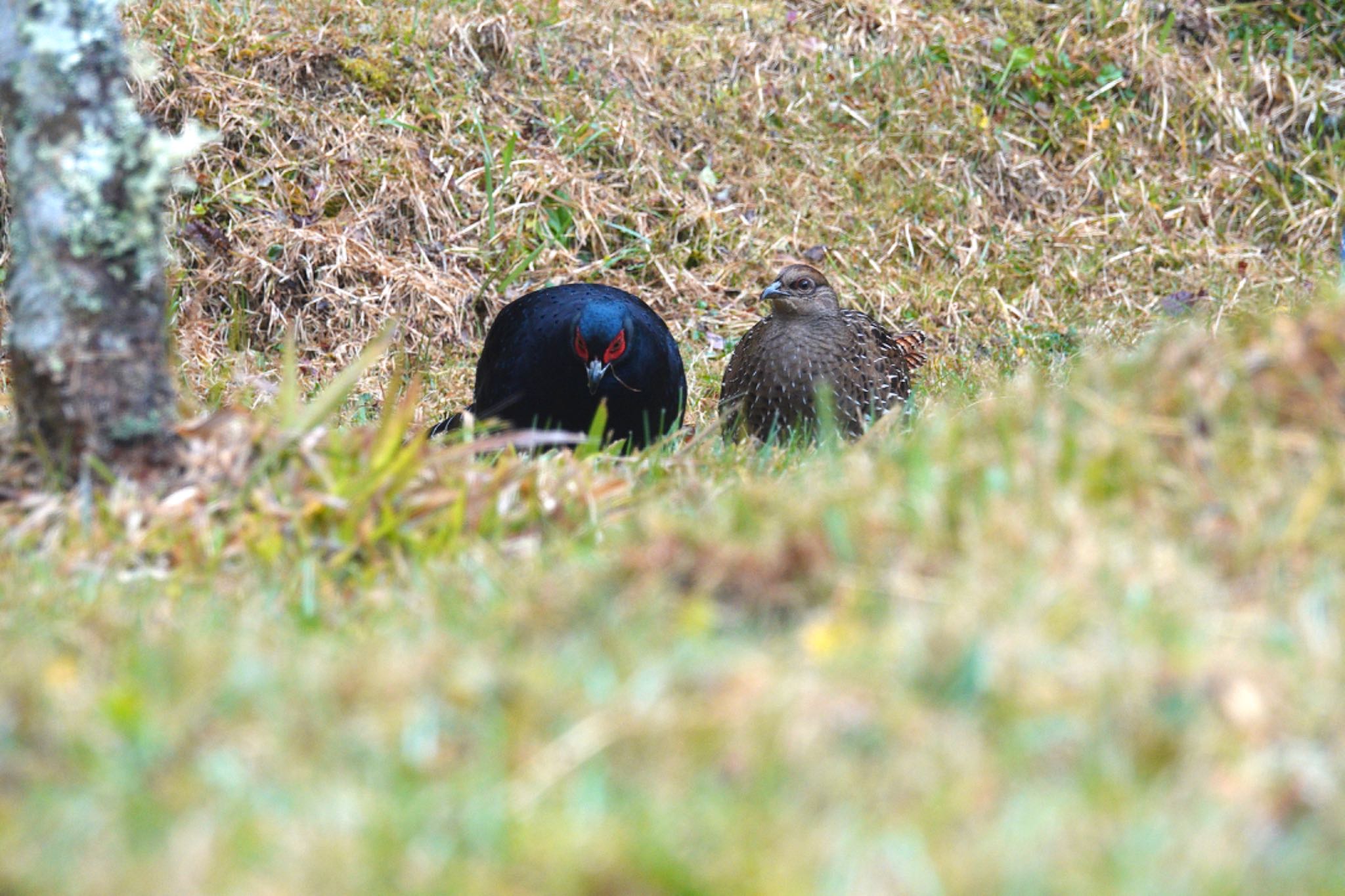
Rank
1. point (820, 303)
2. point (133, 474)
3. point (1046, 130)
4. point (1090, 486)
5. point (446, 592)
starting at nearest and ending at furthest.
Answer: point (1090, 486) → point (446, 592) → point (133, 474) → point (820, 303) → point (1046, 130)

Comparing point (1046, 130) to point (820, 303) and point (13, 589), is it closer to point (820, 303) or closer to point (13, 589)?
point (820, 303)

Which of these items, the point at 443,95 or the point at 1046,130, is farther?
the point at 1046,130

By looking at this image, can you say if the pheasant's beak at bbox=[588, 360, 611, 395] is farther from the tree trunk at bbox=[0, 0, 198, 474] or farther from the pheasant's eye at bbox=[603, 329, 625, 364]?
the tree trunk at bbox=[0, 0, 198, 474]

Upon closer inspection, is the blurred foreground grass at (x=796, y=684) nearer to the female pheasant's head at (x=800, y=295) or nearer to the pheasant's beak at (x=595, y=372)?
the pheasant's beak at (x=595, y=372)

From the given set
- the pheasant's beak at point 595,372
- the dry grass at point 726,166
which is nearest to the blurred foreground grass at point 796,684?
the pheasant's beak at point 595,372

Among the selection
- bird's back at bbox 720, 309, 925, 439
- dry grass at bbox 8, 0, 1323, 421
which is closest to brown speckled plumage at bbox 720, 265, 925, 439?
bird's back at bbox 720, 309, 925, 439

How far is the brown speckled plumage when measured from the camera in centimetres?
593

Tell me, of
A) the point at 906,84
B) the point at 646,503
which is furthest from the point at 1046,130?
the point at 646,503

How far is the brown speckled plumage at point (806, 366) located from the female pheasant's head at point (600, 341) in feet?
1.50

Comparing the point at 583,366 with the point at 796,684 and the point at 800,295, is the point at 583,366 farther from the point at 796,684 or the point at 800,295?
the point at 796,684

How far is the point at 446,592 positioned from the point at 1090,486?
47.7 inches

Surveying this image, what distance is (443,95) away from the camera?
27.7ft

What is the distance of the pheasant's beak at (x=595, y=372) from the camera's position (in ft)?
18.8

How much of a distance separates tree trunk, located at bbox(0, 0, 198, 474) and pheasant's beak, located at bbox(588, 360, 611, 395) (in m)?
2.37
